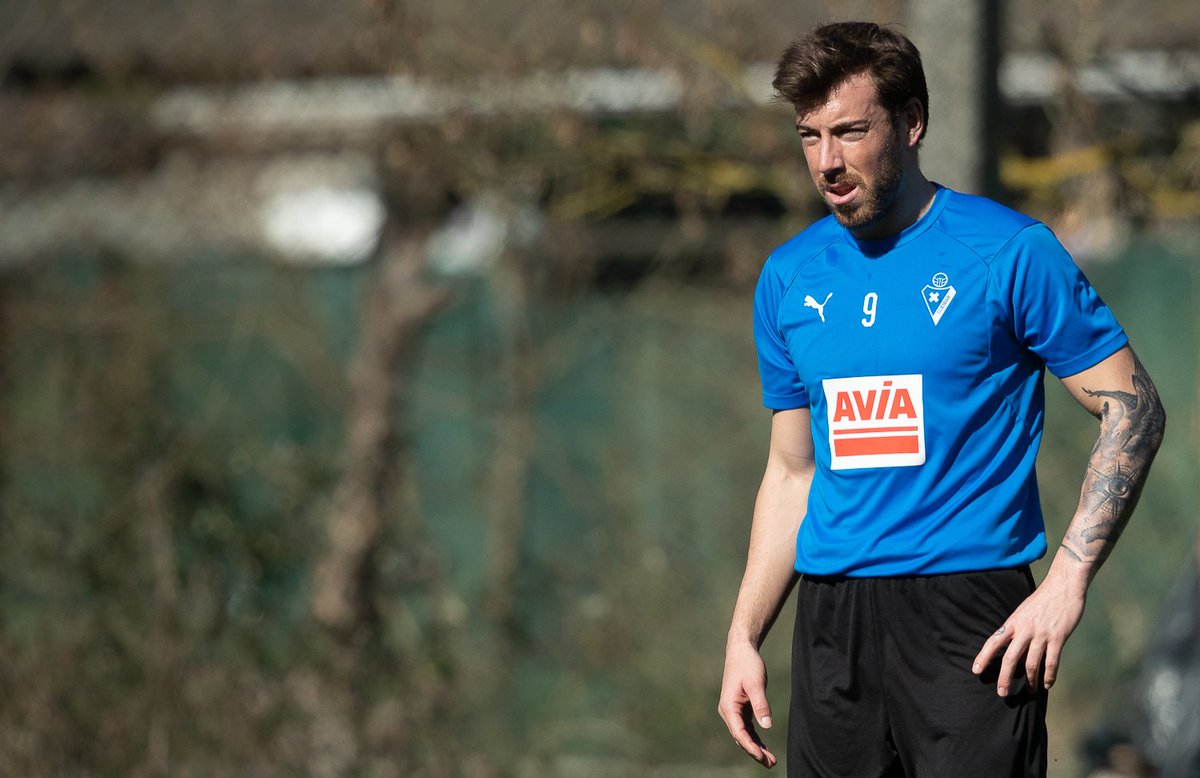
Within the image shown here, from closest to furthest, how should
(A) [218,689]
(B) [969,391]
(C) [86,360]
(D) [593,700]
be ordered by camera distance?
(B) [969,391], (A) [218,689], (D) [593,700], (C) [86,360]

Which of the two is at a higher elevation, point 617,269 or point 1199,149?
point 1199,149

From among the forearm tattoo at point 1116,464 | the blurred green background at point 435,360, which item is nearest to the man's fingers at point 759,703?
the forearm tattoo at point 1116,464

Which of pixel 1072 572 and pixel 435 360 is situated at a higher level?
pixel 1072 572

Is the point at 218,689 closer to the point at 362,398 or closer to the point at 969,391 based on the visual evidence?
the point at 362,398

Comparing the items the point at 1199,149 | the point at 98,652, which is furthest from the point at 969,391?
the point at 98,652

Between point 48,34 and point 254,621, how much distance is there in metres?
3.10

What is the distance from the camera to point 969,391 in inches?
116

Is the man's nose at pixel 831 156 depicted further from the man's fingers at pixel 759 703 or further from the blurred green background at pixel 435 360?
the blurred green background at pixel 435 360

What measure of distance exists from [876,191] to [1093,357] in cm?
50

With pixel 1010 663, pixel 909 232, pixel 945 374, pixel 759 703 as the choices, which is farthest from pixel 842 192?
pixel 759 703

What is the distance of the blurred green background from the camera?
19.6 ft

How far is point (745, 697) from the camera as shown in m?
3.17

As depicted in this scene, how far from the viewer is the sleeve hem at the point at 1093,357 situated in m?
2.89

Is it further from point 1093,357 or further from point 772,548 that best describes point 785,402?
point 1093,357
